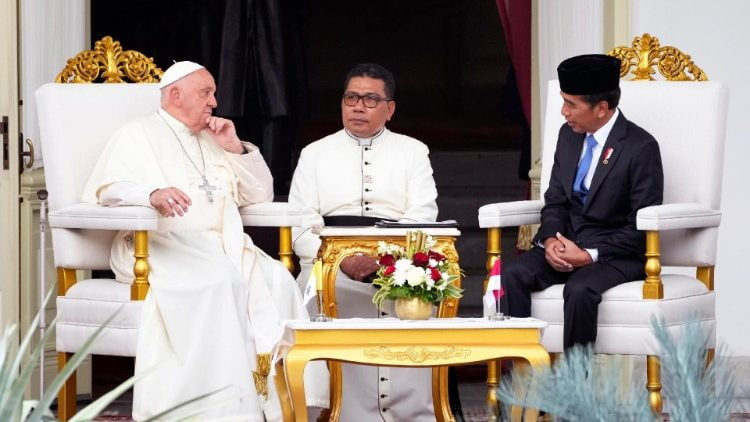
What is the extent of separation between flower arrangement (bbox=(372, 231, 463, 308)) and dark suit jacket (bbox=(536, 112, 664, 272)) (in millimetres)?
669

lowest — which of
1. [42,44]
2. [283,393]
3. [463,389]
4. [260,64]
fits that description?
[463,389]

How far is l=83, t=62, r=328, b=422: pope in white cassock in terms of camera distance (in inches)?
179

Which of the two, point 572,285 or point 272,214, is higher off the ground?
point 272,214

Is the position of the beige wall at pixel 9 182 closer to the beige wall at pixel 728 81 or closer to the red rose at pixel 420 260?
the red rose at pixel 420 260

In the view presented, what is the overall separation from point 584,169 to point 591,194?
134 millimetres

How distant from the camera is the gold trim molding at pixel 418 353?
3.98 metres

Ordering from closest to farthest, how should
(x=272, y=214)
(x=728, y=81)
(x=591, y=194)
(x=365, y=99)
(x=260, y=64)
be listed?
1. (x=591, y=194)
2. (x=272, y=214)
3. (x=365, y=99)
4. (x=728, y=81)
5. (x=260, y=64)

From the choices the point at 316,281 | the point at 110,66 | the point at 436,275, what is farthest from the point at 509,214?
the point at 110,66

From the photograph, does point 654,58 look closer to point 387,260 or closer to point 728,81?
point 728,81

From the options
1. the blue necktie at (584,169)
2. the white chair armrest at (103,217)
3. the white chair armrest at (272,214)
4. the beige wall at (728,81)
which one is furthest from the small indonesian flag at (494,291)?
the beige wall at (728,81)

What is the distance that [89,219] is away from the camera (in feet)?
15.4

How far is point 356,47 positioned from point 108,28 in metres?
3.24

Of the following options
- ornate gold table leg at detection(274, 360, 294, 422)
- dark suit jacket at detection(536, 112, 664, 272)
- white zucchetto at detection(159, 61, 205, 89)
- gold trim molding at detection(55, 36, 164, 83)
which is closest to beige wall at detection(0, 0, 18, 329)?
gold trim molding at detection(55, 36, 164, 83)

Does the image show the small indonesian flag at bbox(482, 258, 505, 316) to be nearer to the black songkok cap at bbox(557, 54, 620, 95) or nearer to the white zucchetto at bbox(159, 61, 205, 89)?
the black songkok cap at bbox(557, 54, 620, 95)
